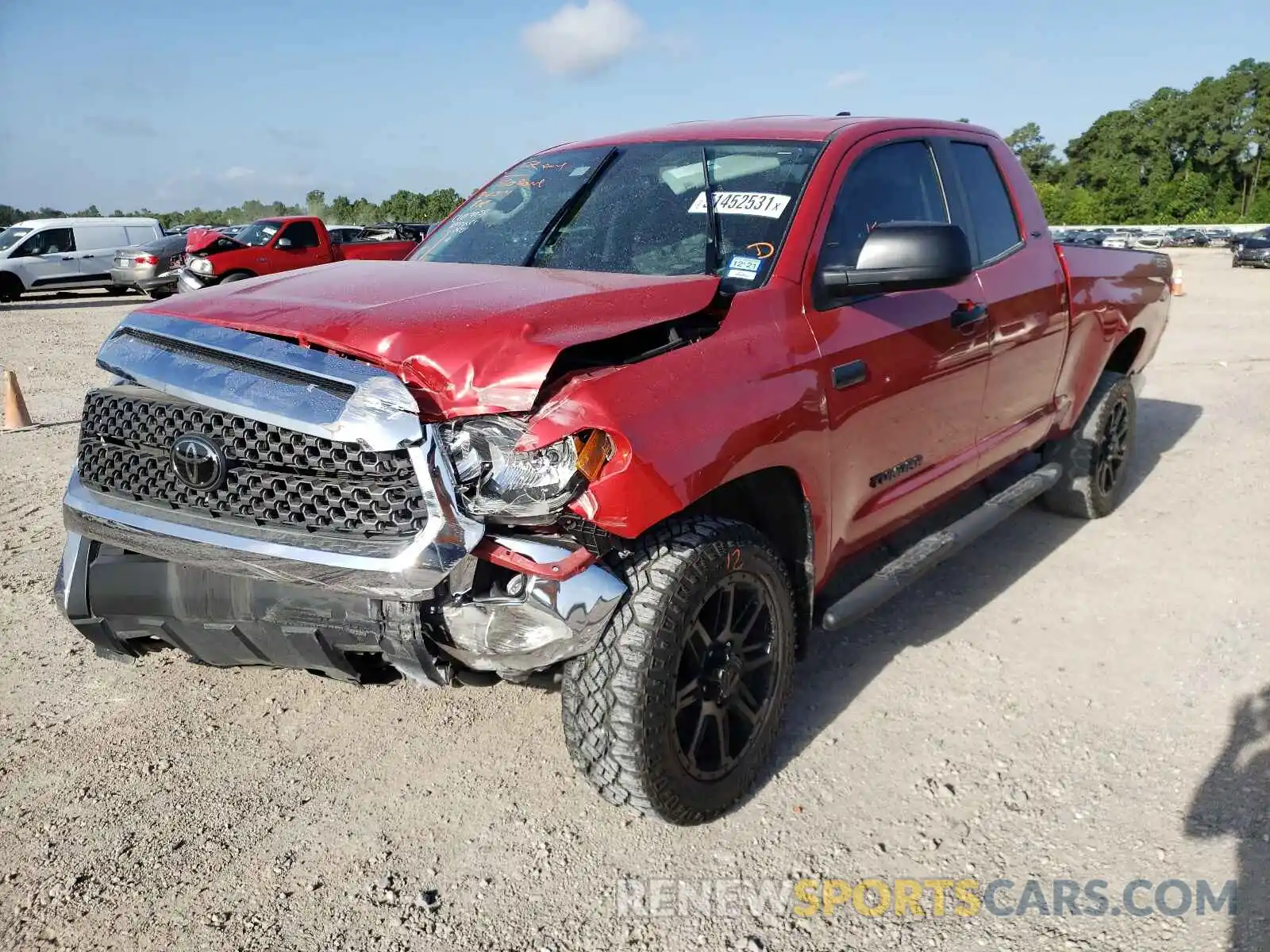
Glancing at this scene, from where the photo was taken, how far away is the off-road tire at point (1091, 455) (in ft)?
16.6

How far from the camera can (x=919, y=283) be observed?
2.90 meters

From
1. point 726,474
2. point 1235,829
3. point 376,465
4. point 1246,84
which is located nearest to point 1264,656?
point 1235,829

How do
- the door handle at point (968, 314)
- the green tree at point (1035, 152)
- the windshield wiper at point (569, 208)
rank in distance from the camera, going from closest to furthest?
the windshield wiper at point (569, 208)
the door handle at point (968, 314)
the green tree at point (1035, 152)

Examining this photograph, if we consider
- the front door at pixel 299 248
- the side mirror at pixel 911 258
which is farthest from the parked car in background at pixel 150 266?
the side mirror at pixel 911 258

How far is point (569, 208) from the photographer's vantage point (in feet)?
11.6

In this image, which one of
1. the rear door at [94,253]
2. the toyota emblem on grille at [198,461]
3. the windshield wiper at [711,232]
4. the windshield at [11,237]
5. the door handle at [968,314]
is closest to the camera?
the toyota emblem on grille at [198,461]

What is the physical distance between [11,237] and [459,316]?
73.8 feet

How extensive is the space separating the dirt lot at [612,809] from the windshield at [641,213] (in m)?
1.57

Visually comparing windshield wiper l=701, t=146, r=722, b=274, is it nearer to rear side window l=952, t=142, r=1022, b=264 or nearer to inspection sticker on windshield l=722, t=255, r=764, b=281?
inspection sticker on windshield l=722, t=255, r=764, b=281

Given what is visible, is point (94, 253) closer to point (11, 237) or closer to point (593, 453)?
point (11, 237)

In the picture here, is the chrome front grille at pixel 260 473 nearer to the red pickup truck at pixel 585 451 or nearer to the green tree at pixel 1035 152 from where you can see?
the red pickup truck at pixel 585 451

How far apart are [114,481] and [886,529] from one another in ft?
8.09

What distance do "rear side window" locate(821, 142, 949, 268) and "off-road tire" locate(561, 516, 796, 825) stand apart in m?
1.09

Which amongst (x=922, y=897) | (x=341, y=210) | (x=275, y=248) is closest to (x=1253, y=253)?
(x=275, y=248)
